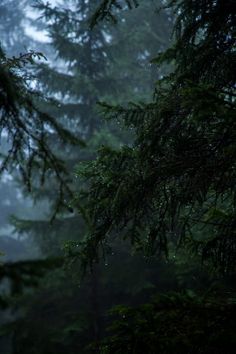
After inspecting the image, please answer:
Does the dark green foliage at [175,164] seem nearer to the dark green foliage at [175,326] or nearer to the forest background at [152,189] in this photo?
the forest background at [152,189]

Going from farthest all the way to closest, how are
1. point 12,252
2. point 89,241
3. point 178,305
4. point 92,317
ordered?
point 12,252, point 92,317, point 89,241, point 178,305

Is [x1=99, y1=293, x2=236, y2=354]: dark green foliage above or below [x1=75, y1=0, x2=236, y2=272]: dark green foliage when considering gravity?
below

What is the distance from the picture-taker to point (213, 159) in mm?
4863

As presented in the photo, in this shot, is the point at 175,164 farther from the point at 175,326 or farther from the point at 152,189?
the point at 175,326

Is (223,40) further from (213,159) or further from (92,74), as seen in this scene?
(92,74)

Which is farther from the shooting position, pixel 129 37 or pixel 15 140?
pixel 129 37

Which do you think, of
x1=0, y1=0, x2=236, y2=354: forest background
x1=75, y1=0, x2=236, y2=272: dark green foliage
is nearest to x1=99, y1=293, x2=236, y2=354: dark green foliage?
x1=0, y1=0, x2=236, y2=354: forest background

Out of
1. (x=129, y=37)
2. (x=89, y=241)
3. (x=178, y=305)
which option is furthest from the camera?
(x=129, y=37)

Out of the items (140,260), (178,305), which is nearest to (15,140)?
(178,305)

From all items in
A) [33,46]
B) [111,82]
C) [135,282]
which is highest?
[33,46]

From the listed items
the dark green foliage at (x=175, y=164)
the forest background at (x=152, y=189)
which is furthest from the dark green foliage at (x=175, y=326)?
the dark green foliage at (x=175, y=164)

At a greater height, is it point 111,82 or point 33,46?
point 33,46

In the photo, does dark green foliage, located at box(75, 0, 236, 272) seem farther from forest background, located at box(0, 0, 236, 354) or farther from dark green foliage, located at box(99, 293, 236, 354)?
dark green foliage, located at box(99, 293, 236, 354)

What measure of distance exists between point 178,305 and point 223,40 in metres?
3.55
